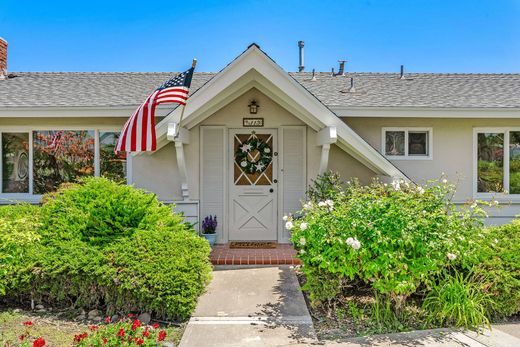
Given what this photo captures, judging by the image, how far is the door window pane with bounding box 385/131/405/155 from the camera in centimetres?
753

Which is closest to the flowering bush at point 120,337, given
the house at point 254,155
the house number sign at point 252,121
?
the house at point 254,155

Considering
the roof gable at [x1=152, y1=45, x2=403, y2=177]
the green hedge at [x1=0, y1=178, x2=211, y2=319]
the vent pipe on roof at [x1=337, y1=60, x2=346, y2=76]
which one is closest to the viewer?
the green hedge at [x1=0, y1=178, x2=211, y2=319]

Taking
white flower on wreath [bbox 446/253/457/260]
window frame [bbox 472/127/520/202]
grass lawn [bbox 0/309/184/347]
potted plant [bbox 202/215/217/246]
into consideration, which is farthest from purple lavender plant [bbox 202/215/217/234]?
window frame [bbox 472/127/520/202]

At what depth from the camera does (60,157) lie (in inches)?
297

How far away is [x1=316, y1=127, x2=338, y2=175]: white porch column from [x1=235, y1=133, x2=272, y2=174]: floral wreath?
1.15m

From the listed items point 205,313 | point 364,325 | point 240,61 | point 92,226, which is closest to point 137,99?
point 240,61

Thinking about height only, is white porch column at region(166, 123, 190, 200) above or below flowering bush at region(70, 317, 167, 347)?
above

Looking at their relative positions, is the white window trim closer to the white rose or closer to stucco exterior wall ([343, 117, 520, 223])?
stucco exterior wall ([343, 117, 520, 223])

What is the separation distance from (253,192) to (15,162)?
5.24 meters

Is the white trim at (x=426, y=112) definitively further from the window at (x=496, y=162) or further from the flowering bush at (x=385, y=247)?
the flowering bush at (x=385, y=247)

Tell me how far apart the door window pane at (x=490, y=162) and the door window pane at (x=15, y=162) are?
989 centimetres

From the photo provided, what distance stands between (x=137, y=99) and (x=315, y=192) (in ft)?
14.2

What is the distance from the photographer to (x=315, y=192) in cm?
678

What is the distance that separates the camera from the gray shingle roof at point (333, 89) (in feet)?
23.8
